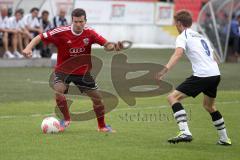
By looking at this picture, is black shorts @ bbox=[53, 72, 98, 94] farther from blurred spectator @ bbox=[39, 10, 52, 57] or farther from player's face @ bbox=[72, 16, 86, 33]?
blurred spectator @ bbox=[39, 10, 52, 57]

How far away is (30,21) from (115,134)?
15.7 m

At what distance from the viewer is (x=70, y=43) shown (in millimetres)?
12344

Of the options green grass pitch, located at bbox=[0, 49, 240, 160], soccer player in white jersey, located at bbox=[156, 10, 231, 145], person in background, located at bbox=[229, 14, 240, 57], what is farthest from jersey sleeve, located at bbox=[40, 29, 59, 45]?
person in background, located at bbox=[229, 14, 240, 57]

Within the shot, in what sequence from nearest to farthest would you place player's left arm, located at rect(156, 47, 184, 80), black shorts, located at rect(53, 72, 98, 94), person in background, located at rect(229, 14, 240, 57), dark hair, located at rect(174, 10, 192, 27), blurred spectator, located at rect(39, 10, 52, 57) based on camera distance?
1. player's left arm, located at rect(156, 47, 184, 80)
2. dark hair, located at rect(174, 10, 192, 27)
3. black shorts, located at rect(53, 72, 98, 94)
4. blurred spectator, located at rect(39, 10, 52, 57)
5. person in background, located at rect(229, 14, 240, 57)

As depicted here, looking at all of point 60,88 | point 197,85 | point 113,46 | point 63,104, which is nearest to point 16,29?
point 63,104

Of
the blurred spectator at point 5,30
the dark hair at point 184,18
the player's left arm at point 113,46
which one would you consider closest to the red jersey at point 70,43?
the player's left arm at point 113,46

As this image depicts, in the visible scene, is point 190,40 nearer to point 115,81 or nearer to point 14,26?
point 115,81

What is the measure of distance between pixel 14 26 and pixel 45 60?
1.65 metres

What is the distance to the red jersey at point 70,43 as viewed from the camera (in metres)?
12.4

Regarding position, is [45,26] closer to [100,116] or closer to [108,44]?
[100,116]

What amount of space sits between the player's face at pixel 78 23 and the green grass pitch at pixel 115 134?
5.55ft

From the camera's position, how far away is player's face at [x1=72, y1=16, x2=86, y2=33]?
476 inches

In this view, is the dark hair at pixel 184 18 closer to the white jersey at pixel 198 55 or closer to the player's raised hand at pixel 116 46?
the white jersey at pixel 198 55

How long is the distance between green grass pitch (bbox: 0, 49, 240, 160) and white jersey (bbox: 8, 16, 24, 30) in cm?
600
